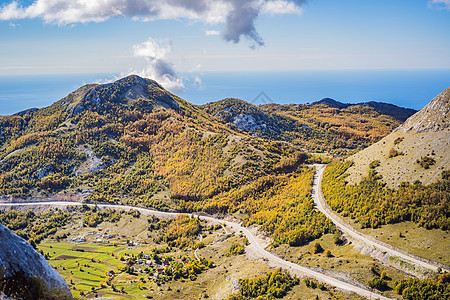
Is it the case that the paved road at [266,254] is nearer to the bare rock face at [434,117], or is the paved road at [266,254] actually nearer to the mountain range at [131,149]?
the mountain range at [131,149]

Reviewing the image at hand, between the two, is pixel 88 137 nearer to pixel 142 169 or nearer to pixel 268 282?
pixel 142 169

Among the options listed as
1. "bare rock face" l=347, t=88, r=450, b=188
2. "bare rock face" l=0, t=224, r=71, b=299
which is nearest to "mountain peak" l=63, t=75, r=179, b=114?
"bare rock face" l=347, t=88, r=450, b=188

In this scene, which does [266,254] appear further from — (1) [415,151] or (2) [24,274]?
(2) [24,274]

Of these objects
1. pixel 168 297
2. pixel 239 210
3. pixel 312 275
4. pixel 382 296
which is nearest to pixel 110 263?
pixel 168 297

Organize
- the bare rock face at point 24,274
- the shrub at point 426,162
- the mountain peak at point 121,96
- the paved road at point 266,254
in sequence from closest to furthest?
the bare rock face at point 24,274 < the paved road at point 266,254 < the shrub at point 426,162 < the mountain peak at point 121,96

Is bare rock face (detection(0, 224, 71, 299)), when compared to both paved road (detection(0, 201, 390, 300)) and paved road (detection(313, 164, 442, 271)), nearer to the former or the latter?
paved road (detection(0, 201, 390, 300))

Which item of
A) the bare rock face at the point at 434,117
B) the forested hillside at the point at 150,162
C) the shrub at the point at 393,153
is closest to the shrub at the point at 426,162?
the shrub at the point at 393,153
